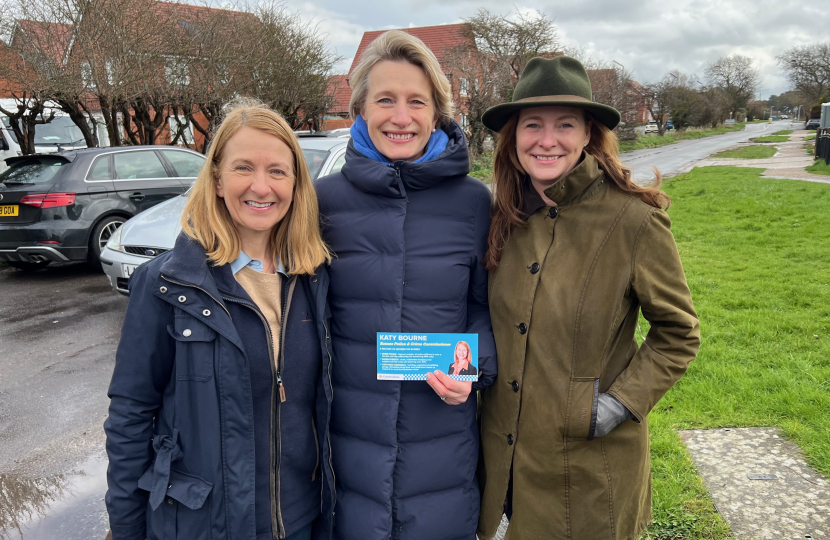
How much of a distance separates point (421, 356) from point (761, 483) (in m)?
2.26

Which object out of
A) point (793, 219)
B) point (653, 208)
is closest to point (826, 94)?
point (793, 219)

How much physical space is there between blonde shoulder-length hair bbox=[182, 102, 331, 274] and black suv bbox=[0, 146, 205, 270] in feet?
20.6

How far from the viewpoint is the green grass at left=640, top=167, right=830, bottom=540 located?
3006 mm

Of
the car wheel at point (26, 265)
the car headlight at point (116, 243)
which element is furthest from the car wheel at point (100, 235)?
the car headlight at point (116, 243)

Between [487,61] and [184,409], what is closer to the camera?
[184,409]

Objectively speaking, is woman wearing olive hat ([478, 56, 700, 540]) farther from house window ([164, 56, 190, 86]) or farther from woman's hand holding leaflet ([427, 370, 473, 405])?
house window ([164, 56, 190, 86])

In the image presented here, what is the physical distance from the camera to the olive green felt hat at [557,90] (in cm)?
187

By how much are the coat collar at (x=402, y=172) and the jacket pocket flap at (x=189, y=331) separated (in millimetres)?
720

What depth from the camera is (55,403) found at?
4285mm

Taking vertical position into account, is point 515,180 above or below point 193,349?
above

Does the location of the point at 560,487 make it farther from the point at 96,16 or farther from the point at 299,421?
the point at 96,16

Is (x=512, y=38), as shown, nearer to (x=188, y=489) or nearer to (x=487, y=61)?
(x=487, y=61)

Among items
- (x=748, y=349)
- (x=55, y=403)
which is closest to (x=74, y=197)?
(x=55, y=403)

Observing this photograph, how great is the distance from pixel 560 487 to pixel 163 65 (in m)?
13.1
